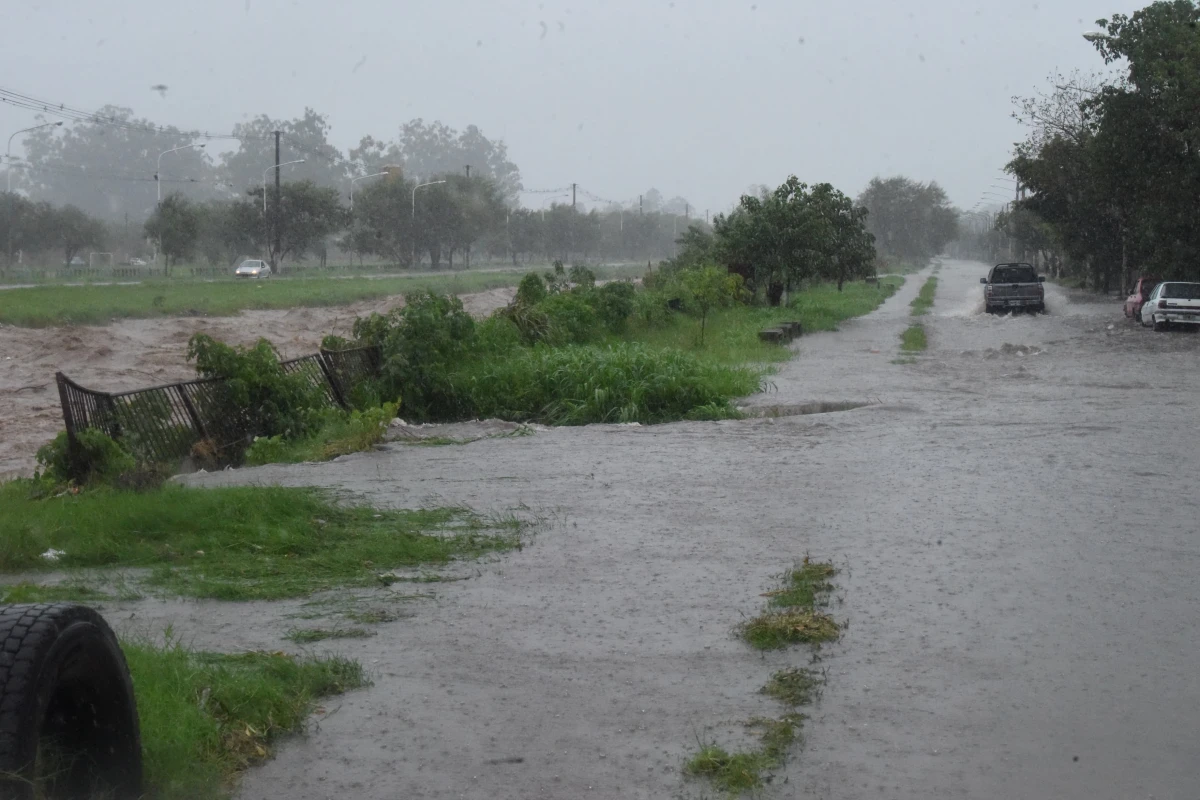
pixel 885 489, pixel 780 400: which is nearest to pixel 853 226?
pixel 780 400

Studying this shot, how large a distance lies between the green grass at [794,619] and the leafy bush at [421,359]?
33.6 feet

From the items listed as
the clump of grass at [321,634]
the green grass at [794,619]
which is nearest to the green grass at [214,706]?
the clump of grass at [321,634]

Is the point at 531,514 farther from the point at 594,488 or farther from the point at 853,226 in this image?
the point at 853,226

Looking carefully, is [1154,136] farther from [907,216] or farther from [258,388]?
[907,216]

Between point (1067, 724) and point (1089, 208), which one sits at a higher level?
point (1089, 208)

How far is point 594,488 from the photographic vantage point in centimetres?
1127

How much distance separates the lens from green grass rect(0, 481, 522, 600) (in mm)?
7871

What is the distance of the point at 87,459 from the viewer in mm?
11617

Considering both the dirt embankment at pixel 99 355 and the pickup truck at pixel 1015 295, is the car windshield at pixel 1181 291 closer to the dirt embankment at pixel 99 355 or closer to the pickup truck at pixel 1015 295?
the pickup truck at pixel 1015 295

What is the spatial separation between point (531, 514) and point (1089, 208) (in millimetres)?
49484

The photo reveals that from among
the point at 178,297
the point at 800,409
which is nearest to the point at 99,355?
the point at 178,297

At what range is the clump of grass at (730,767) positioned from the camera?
4570 mm

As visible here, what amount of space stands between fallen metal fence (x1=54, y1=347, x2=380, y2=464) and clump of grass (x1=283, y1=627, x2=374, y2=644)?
548 cm

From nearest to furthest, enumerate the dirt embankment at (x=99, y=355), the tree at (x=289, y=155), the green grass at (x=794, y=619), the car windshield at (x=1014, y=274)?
the green grass at (x=794, y=619), the dirt embankment at (x=99, y=355), the car windshield at (x=1014, y=274), the tree at (x=289, y=155)
